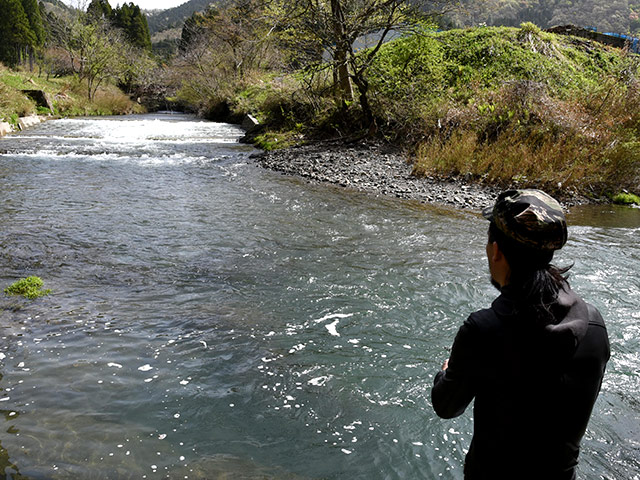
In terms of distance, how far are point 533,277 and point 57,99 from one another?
3655 cm

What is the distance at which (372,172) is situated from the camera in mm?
12125

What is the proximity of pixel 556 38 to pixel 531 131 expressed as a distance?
9809 mm

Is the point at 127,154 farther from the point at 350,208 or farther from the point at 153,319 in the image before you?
the point at 153,319

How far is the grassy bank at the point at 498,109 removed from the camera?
10.7 m

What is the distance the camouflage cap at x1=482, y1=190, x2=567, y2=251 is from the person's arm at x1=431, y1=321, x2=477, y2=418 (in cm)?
36

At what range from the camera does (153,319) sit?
185 inches

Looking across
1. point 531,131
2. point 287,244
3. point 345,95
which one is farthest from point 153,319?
point 345,95

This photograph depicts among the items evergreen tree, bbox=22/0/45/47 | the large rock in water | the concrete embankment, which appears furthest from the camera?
evergreen tree, bbox=22/0/45/47

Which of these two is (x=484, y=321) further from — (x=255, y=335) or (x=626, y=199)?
(x=626, y=199)

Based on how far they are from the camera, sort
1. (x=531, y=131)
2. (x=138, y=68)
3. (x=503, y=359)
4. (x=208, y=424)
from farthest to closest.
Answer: (x=138, y=68) < (x=531, y=131) < (x=208, y=424) < (x=503, y=359)

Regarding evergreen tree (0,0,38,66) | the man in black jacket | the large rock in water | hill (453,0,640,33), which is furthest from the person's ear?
hill (453,0,640,33)

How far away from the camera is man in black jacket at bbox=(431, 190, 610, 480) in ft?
4.99

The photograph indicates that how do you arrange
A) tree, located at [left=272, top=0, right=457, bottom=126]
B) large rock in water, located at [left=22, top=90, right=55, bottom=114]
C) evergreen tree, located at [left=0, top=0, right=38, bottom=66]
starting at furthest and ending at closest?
1. evergreen tree, located at [left=0, top=0, right=38, bottom=66]
2. large rock in water, located at [left=22, top=90, right=55, bottom=114]
3. tree, located at [left=272, top=0, right=457, bottom=126]

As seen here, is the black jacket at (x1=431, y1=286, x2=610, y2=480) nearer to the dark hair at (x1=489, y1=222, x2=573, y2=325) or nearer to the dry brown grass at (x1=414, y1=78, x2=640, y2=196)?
the dark hair at (x1=489, y1=222, x2=573, y2=325)
